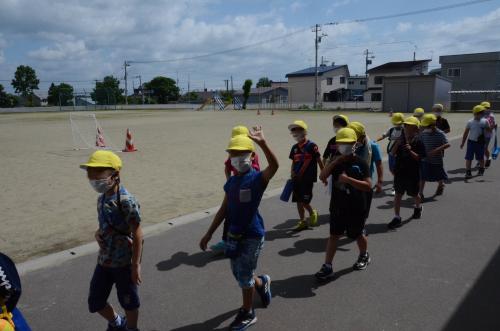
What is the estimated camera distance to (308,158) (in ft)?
17.9

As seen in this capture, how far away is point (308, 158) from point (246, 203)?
8.33 ft

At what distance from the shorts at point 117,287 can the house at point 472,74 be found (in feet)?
176

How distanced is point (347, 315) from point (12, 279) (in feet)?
8.90

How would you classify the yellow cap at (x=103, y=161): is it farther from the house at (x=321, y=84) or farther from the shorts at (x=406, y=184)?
the house at (x=321, y=84)

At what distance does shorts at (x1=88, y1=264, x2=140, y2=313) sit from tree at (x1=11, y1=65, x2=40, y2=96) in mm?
84513

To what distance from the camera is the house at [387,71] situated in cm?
6900

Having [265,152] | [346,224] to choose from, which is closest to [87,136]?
[346,224]

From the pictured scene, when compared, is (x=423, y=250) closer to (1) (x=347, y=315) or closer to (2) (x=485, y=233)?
(2) (x=485, y=233)

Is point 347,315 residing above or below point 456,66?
below

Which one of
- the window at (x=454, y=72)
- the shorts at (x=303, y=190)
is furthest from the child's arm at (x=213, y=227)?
the window at (x=454, y=72)

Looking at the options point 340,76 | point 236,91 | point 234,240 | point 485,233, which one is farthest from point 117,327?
point 236,91

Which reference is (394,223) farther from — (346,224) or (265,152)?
(265,152)

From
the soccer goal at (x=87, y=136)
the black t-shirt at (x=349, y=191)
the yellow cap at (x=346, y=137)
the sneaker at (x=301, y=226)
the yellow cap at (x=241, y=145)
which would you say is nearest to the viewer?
the yellow cap at (x=241, y=145)

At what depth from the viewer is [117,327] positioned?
10.3ft
